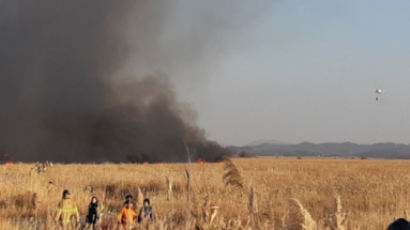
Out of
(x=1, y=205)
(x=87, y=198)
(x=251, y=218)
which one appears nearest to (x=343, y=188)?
(x=87, y=198)

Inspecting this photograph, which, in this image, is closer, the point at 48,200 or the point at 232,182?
the point at 232,182

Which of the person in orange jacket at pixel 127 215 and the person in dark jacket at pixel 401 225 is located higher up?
the person in dark jacket at pixel 401 225

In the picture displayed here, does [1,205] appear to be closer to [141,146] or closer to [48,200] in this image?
[48,200]

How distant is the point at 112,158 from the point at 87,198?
206ft

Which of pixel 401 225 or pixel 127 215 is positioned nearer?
pixel 401 225

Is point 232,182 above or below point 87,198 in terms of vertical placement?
above

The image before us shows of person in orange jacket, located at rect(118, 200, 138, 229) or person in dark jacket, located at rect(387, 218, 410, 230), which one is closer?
person in dark jacket, located at rect(387, 218, 410, 230)

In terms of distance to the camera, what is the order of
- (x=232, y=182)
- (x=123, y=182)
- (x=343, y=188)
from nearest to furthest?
(x=232, y=182) → (x=343, y=188) → (x=123, y=182)

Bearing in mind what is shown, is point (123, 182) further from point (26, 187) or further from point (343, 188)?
point (343, 188)

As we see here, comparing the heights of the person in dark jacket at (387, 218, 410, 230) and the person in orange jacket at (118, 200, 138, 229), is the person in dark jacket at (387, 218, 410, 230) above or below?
above

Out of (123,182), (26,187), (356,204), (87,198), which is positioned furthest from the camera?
(123,182)

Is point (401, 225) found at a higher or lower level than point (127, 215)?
higher

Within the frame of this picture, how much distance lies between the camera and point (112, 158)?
77.5 m

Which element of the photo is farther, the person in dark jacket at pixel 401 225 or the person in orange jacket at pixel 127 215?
the person in orange jacket at pixel 127 215
